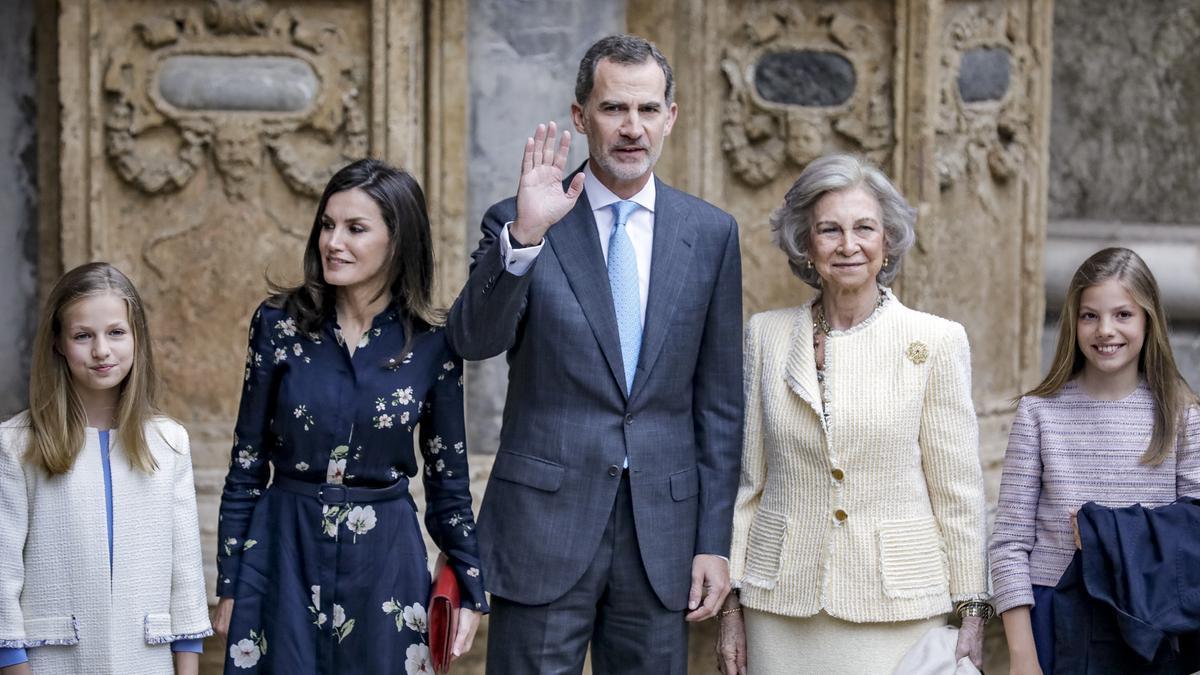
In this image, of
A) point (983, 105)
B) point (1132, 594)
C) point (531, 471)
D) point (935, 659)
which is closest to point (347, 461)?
point (531, 471)

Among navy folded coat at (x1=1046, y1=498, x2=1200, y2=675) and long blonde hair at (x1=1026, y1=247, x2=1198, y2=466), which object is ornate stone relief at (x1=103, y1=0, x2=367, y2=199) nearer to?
long blonde hair at (x1=1026, y1=247, x2=1198, y2=466)

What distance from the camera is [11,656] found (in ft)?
10.3

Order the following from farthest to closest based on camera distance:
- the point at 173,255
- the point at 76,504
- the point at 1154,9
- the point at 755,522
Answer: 1. the point at 1154,9
2. the point at 173,255
3. the point at 755,522
4. the point at 76,504

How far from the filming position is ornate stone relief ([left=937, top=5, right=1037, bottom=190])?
479 centimetres

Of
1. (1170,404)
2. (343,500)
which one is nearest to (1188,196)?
(1170,404)

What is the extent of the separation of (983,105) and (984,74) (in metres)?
0.08

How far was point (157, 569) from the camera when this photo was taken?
325 cm

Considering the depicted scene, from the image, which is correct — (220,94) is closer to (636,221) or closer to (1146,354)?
(636,221)

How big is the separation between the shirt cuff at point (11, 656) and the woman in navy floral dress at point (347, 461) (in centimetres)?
35

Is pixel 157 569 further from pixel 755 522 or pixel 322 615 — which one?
pixel 755 522

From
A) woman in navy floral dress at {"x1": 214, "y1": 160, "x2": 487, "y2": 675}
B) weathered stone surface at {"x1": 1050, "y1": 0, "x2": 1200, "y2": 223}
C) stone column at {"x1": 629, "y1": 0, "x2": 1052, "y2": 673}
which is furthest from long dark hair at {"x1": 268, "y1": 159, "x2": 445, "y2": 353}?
weathered stone surface at {"x1": 1050, "y1": 0, "x2": 1200, "y2": 223}

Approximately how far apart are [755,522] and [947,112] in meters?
1.79

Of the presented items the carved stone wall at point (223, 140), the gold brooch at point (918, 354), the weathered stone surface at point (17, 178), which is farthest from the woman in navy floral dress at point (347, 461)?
the weathered stone surface at point (17, 178)

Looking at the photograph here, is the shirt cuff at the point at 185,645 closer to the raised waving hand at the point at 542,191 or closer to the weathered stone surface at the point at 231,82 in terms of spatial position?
the raised waving hand at the point at 542,191
